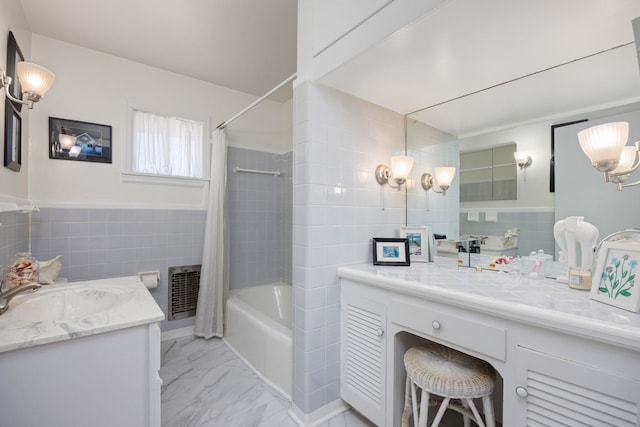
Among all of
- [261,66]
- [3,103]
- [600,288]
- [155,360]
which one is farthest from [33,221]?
[600,288]

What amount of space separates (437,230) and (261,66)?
80.7 inches

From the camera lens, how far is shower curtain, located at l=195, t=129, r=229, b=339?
2553 mm

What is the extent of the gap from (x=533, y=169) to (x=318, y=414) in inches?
68.1

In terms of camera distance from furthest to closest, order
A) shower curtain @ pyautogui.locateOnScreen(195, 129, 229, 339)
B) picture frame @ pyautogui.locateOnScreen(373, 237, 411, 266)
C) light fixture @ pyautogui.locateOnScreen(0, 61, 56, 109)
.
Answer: shower curtain @ pyautogui.locateOnScreen(195, 129, 229, 339) → picture frame @ pyautogui.locateOnScreen(373, 237, 411, 266) → light fixture @ pyautogui.locateOnScreen(0, 61, 56, 109)

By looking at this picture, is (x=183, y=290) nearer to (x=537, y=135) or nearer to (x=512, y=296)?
(x=512, y=296)

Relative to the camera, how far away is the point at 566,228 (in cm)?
126

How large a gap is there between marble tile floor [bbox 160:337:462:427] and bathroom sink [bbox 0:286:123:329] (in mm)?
740

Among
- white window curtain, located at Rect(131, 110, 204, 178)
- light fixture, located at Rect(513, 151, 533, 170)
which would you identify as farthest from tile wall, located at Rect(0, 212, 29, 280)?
light fixture, located at Rect(513, 151, 533, 170)

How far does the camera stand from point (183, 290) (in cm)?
266

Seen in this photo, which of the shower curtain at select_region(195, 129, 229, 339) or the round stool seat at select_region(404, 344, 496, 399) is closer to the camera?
the round stool seat at select_region(404, 344, 496, 399)

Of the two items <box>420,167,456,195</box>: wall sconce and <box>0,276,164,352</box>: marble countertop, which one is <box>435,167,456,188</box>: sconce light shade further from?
<box>0,276,164,352</box>: marble countertop

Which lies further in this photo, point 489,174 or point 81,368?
point 489,174

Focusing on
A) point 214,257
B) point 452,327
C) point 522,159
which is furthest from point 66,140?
point 522,159

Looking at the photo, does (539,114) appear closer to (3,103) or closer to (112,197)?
(3,103)
